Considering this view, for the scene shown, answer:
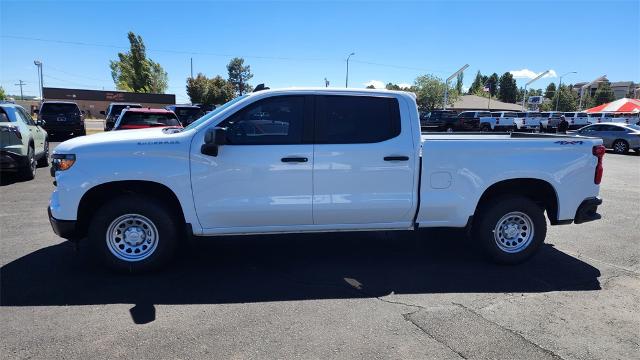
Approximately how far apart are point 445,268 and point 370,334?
1.92 m

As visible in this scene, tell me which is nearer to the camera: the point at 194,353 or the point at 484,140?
the point at 194,353

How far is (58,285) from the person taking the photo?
14.8ft

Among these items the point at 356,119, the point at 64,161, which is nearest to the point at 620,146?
the point at 356,119

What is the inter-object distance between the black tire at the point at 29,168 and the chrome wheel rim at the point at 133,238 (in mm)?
7063

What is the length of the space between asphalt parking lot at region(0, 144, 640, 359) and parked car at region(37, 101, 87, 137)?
16.3m

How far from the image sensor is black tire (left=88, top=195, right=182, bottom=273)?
4.63m

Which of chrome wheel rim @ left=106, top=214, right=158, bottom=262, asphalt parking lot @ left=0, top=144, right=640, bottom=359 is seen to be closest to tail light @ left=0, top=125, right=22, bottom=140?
asphalt parking lot @ left=0, top=144, right=640, bottom=359

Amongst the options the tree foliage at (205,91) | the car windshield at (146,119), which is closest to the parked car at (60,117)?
the car windshield at (146,119)

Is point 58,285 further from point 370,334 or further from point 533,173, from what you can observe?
point 533,173

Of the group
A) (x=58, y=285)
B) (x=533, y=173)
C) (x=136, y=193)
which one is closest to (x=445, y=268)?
(x=533, y=173)

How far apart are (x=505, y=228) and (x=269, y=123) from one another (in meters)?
3.04

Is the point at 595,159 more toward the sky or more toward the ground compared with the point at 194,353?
more toward the sky

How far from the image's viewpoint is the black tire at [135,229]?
4633 millimetres

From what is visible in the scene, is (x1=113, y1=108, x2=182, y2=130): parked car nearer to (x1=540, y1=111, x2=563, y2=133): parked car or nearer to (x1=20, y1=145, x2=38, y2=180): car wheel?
(x1=20, y1=145, x2=38, y2=180): car wheel
